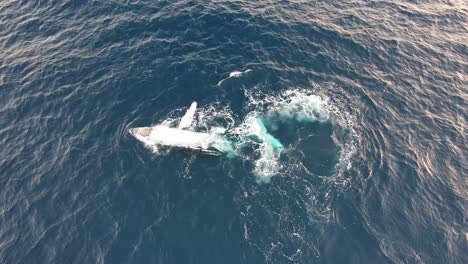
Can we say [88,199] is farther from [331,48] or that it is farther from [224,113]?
[331,48]

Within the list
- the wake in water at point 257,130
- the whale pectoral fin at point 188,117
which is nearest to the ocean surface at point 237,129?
the wake in water at point 257,130

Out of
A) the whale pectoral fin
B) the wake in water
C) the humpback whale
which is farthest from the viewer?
the whale pectoral fin

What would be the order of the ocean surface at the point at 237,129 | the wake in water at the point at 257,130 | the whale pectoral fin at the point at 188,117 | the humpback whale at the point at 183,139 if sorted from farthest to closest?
1. the whale pectoral fin at the point at 188,117
2. the humpback whale at the point at 183,139
3. the wake in water at the point at 257,130
4. the ocean surface at the point at 237,129

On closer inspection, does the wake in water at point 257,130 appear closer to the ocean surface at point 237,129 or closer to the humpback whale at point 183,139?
the humpback whale at point 183,139

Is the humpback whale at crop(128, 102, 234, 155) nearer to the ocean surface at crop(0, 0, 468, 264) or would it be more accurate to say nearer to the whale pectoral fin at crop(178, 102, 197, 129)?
the whale pectoral fin at crop(178, 102, 197, 129)

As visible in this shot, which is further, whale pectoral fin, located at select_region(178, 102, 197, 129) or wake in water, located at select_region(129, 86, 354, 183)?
whale pectoral fin, located at select_region(178, 102, 197, 129)

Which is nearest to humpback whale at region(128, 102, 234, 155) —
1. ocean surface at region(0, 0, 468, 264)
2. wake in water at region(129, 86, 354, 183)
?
wake in water at region(129, 86, 354, 183)

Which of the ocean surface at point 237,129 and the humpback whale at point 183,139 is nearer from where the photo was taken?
the ocean surface at point 237,129
